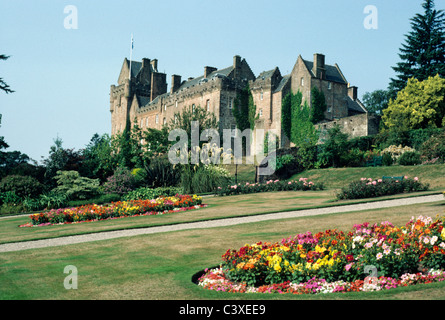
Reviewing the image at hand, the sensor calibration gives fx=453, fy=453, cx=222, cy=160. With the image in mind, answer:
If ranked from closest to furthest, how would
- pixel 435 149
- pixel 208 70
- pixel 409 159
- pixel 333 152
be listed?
1. pixel 435 149
2. pixel 409 159
3. pixel 333 152
4. pixel 208 70

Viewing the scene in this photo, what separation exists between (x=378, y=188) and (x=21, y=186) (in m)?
18.3

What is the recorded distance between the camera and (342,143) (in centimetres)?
3081

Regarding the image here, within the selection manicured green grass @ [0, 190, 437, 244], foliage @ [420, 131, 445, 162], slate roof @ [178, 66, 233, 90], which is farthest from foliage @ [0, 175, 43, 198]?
slate roof @ [178, 66, 233, 90]

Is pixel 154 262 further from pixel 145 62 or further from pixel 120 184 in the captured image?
pixel 145 62

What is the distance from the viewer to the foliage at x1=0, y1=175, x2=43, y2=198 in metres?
24.4

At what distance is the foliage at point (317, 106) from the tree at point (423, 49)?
24.7ft

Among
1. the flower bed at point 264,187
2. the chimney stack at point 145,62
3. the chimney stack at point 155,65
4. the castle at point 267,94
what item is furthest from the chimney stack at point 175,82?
the flower bed at point 264,187

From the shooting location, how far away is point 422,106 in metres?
40.5

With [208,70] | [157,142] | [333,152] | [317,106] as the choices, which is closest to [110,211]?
[333,152]

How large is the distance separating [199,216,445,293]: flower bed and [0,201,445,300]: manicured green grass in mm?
470

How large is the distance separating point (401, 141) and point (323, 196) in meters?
15.6

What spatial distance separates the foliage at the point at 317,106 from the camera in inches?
1939

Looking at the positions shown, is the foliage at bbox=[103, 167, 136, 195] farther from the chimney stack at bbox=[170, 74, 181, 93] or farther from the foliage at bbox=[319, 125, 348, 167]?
the chimney stack at bbox=[170, 74, 181, 93]

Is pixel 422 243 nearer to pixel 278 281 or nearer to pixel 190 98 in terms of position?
pixel 278 281
